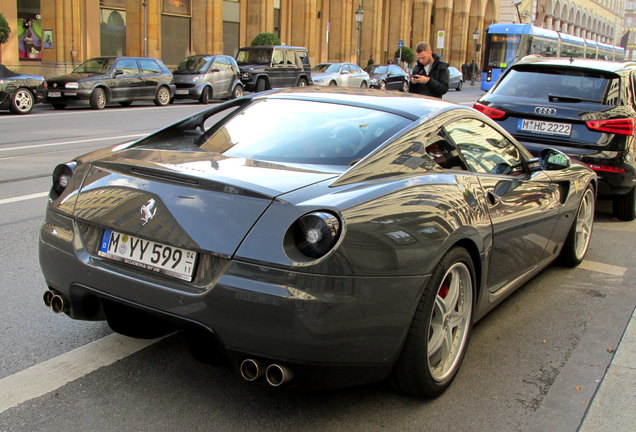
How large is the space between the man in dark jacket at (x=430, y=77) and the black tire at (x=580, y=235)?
4.15 meters

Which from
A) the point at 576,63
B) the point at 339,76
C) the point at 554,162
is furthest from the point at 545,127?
the point at 339,76

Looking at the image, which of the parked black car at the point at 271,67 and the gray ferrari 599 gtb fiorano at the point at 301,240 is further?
the parked black car at the point at 271,67

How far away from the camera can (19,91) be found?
722 inches

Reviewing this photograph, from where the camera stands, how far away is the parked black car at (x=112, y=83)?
2034 centimetres

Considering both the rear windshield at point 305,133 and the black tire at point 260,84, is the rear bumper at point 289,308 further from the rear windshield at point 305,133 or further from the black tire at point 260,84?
the black tire at point 260,84

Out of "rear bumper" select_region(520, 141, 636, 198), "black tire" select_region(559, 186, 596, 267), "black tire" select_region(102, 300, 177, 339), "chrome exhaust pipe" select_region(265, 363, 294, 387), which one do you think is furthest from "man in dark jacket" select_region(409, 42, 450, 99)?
"chrome exhaust pipe" select_region(265, 363, 294, 387)

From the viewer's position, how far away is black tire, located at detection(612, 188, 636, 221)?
7852mm

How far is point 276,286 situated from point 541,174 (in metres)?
2.70

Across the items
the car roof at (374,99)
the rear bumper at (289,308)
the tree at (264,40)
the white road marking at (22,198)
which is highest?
the tree at (264,40)

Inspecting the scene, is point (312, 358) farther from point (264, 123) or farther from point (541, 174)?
point (541, 174)

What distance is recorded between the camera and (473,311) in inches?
146

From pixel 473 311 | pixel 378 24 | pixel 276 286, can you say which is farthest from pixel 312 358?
pixel 378 24

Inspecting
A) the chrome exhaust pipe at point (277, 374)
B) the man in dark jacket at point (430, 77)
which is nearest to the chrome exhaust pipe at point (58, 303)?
the chrome exhaust pipe at point (277, 374)

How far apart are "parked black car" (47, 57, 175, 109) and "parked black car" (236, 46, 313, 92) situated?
5.15 metres
